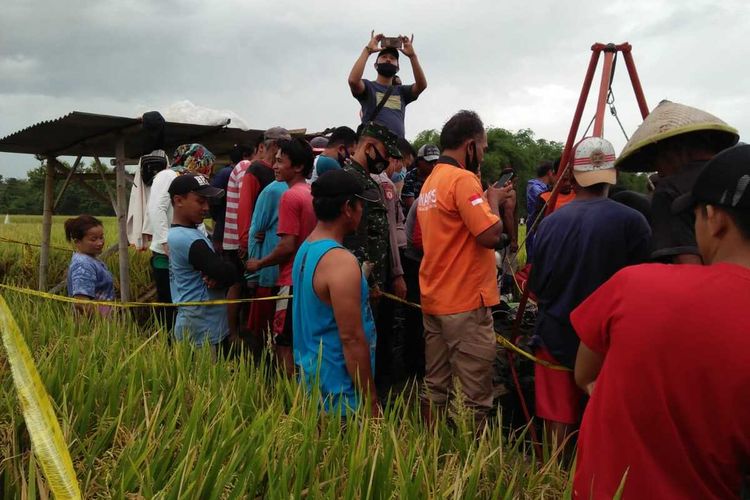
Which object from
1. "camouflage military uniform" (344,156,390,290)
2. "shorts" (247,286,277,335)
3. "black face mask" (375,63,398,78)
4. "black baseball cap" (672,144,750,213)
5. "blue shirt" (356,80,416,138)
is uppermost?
"black face mask" (375,63,398,78)

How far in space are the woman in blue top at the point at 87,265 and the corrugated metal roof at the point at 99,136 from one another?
1.25 meters

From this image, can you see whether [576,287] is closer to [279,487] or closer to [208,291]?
[279,487]

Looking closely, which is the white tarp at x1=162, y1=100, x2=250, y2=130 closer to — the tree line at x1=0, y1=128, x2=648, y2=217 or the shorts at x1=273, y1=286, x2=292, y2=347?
the shorts at x1=273, y1=286, x2=292, y2=347

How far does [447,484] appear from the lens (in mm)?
1535

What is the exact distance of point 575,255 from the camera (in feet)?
8.83

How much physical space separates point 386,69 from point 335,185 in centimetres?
298

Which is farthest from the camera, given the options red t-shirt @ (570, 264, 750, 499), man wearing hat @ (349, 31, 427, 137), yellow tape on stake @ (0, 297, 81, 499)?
man wearing hat @ (349, 31, 427, 137)

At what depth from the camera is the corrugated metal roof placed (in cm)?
523

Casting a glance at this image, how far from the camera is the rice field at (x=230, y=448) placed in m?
1.46

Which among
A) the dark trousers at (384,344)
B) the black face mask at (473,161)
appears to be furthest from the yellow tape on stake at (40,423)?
the dark trousers at (384,344)

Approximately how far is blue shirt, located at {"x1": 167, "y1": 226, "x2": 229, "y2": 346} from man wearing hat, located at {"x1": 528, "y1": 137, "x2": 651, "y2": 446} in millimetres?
2098

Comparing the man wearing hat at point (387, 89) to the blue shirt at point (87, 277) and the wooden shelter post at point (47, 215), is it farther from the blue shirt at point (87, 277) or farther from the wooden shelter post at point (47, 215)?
the wooden shelter post at point (47, 215)

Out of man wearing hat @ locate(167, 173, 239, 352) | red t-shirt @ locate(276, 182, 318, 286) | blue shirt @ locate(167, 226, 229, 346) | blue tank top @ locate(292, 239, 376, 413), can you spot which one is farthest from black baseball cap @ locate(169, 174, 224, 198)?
blue tank top @ locate(292, 239, 376, 413)

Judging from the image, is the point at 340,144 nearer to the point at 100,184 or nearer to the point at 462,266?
the point at 462,266
